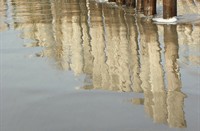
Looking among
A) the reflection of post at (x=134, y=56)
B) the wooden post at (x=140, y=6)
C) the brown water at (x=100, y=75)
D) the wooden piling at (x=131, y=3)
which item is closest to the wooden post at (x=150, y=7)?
the brown water at (x=100, y=75)

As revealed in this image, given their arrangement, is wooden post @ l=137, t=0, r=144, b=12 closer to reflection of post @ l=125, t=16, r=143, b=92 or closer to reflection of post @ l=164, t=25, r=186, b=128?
reflection of post @ l=125, t=16, r=143, b=92

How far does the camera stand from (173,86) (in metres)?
5.54

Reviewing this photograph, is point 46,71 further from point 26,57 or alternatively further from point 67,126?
point 67,126

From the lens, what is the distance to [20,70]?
654 cm

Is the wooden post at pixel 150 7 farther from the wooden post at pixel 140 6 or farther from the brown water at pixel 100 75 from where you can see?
the wooden post at pixel 140 6

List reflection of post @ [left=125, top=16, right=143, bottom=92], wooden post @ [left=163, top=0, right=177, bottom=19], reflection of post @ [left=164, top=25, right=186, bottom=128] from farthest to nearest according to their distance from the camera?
wooden post @ [left=163, top=0, right=177, bottom=19] → reflection of post @ [left=125, top=16, right=143, bottom=92] → reflection of post @ [left=164, top=25, right=186, bottom=128]

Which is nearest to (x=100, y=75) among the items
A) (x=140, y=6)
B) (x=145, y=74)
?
(x=145, y=74)

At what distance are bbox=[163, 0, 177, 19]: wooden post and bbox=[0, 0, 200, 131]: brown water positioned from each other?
1.55 feet

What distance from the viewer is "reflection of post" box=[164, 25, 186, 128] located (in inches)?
170

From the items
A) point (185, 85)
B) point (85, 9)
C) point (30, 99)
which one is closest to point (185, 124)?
point (185, 85)

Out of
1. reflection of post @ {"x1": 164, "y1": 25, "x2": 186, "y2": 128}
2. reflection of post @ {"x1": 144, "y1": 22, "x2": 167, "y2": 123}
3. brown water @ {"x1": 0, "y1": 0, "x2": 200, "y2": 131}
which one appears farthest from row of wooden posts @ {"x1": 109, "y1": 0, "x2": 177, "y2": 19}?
reflection of post @ {"x1": 164, "y1": 25, "x2": 186, "y2": 128}

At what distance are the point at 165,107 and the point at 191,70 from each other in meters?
1.91

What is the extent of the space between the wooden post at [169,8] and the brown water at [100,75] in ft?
1.55

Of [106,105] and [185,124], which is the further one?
[106,105]
